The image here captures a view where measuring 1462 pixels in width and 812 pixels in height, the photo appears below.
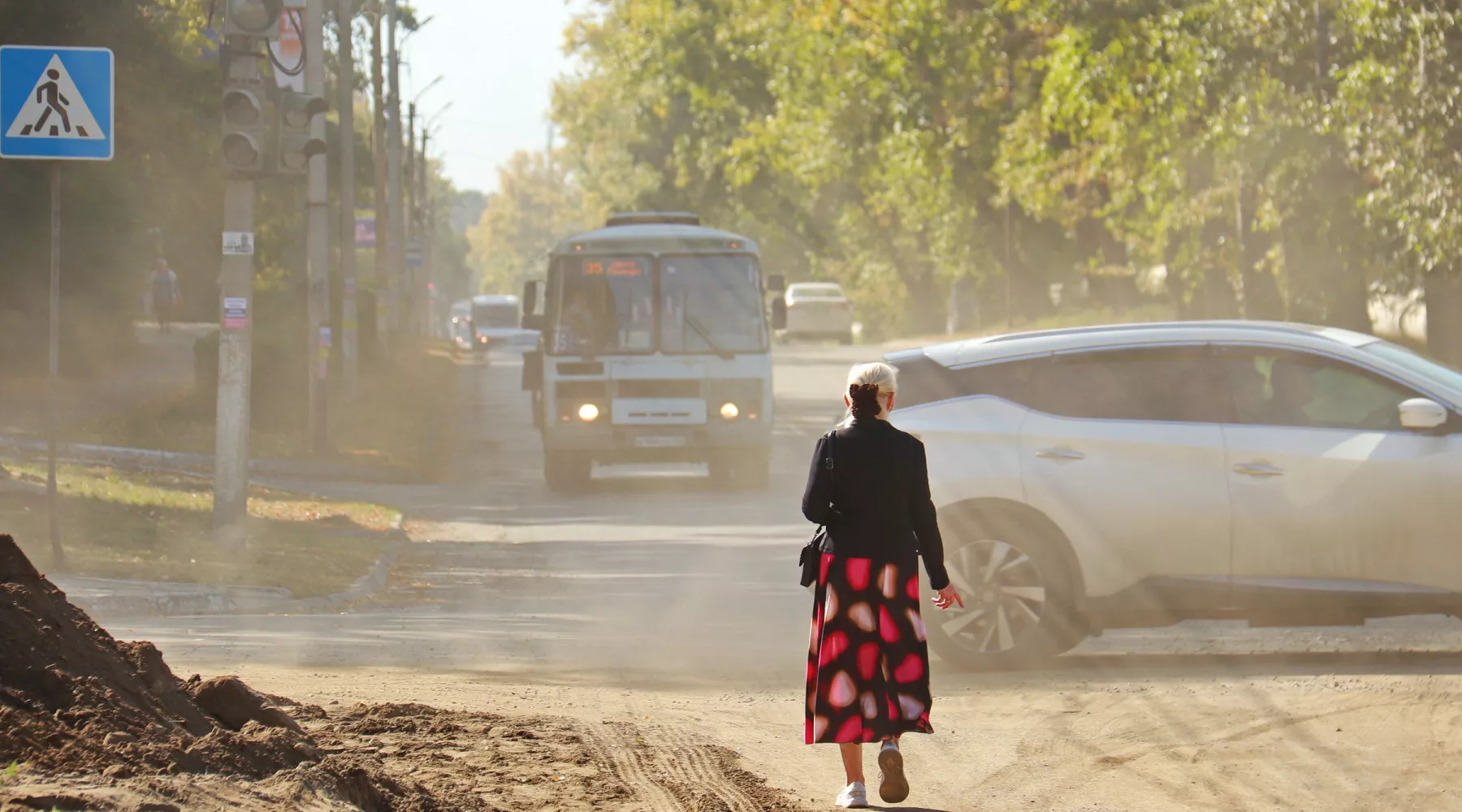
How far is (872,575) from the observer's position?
22.3ft

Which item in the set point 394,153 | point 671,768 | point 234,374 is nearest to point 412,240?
point 394,153

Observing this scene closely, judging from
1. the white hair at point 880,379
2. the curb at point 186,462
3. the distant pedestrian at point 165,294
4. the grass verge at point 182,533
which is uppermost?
the distant pedestrian at point 165,294

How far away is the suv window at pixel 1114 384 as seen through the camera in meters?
9.85

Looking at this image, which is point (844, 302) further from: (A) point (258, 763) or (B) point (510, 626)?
(A) point (258, 763)

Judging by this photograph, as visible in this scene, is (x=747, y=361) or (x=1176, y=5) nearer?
(x=747, y=361)

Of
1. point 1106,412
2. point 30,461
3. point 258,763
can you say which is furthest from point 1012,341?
point 30,461

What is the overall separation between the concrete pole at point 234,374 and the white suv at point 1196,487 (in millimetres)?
6936

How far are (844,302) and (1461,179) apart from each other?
1708 inches

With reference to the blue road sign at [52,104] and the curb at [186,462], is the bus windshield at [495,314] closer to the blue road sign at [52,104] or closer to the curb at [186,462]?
the curb at [186,462]

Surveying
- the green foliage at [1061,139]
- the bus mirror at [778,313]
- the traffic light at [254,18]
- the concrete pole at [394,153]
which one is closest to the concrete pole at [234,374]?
the traffic light at [254,18]

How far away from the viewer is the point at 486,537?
18.0 m

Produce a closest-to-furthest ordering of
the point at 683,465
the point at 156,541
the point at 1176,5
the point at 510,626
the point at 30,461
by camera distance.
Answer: the point at 510,626
the point at 156,541
the point at 30,461
the point at 683,465
the point at 1176,5

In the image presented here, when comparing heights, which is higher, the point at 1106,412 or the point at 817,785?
the point at 1106,412

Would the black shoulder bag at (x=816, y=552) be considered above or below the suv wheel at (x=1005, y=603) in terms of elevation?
above
